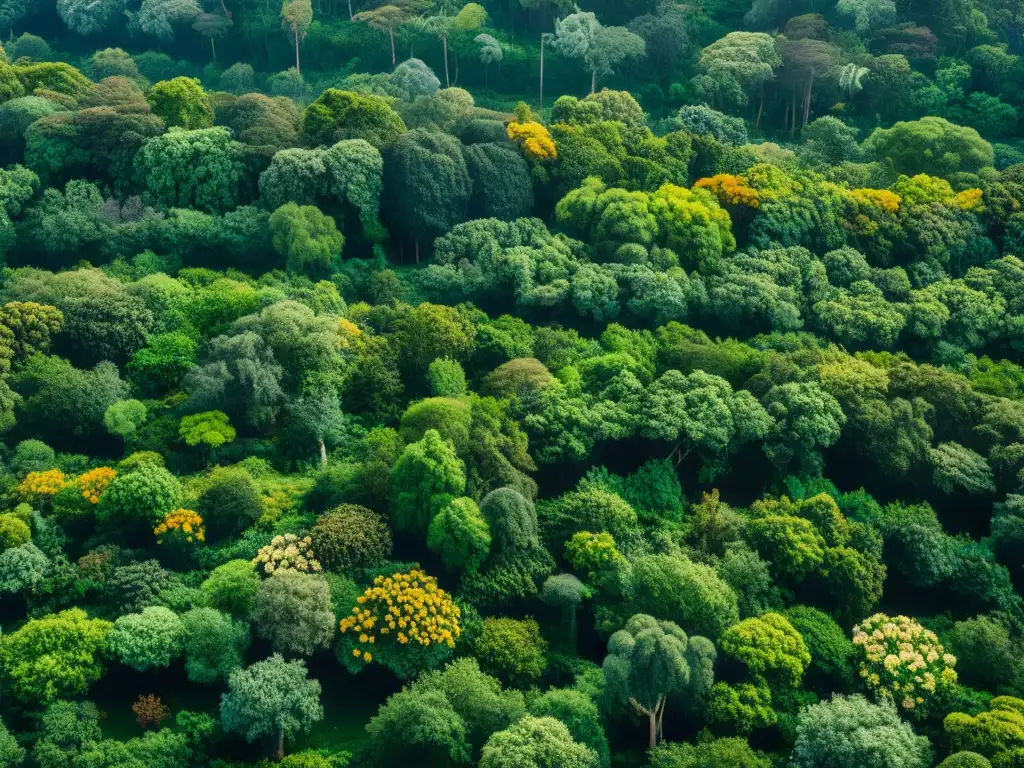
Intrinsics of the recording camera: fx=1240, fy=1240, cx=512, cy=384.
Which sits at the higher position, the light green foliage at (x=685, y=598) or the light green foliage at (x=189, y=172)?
the light green foliage at (x=189, y=172)

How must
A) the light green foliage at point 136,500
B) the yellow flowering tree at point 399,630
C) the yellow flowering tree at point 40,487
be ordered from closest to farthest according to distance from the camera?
the yellow flowering tree at point 399,630 → the light green foliage at point 136,500 → the yellow flowering tree at point 40,487

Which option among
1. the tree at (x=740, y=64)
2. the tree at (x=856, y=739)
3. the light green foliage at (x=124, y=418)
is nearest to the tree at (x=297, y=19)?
the tree at (x=740, y=64)

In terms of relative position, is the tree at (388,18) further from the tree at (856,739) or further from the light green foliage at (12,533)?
the tree at (856,739)

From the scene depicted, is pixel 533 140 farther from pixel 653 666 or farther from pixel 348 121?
pixel 653 666

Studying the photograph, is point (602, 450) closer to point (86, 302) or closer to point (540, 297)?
point (540, 297)

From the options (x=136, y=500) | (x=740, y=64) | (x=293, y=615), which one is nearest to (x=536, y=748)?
(x=293, y=615)
